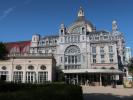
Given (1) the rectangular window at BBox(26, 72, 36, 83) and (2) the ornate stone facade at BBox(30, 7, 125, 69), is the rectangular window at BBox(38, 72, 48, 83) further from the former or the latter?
(2) the ornate stone facade at BBox(30, 7, 125, 69)

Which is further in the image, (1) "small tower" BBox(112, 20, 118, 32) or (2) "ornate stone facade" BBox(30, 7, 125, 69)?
(1) "small tower" BBox(112, 20, 118, 32)

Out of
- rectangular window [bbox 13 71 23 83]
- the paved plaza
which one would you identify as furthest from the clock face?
the paved plaza

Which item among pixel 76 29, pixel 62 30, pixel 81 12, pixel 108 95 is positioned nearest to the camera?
pixel 108 95

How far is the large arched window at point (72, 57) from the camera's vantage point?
73.1 m

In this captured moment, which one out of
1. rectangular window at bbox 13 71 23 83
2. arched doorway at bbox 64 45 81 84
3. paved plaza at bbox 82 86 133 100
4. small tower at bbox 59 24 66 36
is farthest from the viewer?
small tower at bbox 59 24 66 36

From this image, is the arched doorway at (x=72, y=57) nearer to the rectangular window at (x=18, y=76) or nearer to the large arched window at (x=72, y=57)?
the large arched window at (x=72, y=57)

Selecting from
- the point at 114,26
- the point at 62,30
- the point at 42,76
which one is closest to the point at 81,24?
the point at 62,30

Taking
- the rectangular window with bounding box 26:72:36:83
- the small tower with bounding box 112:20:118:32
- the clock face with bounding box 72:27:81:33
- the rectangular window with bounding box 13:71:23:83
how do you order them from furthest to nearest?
the small tower with bounding box 112:20:118:32 < the clock face with bounding box 72:27:81:33 < the rectangular window with bounding box 13:71:23:83 < the rectangular window with bounding box 26:72:36:83

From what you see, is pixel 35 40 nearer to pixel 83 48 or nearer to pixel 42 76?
pixel 83 48

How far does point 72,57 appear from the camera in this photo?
7406cm

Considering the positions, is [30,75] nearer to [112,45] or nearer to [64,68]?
[64,68]

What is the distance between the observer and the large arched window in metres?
73.1

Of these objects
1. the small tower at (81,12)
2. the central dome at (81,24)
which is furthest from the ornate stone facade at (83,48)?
the small tower at (81,12)

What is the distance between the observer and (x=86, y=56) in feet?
238
